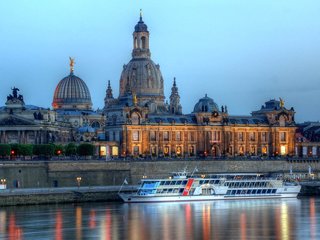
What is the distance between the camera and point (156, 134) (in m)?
127

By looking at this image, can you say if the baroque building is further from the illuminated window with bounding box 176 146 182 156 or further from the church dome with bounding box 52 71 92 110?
the church dome with bounding box 52 71 92 110

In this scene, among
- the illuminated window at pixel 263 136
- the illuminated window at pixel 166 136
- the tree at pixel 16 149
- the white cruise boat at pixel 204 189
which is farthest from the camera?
the illuminated window at pixel 263 136

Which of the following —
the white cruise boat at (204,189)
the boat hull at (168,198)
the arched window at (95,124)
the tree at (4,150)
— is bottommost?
the boat hull at (168,198)

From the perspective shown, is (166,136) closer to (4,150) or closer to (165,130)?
(165,130)

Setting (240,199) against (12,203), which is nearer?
(12,203)

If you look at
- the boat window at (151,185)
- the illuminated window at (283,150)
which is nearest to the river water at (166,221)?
the boat window at (151,185)

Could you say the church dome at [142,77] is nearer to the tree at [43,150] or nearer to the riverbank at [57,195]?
the tree at [43,150]

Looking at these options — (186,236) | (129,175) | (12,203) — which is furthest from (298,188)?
(186,236)

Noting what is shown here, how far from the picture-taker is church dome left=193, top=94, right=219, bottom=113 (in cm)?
13100

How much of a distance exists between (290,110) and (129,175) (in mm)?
34960

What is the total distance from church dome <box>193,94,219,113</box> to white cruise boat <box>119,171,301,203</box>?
33643 mm

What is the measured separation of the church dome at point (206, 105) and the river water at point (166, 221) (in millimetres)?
41492

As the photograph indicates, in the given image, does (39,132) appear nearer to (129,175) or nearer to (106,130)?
(106,130)

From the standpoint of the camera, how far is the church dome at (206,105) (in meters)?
131
